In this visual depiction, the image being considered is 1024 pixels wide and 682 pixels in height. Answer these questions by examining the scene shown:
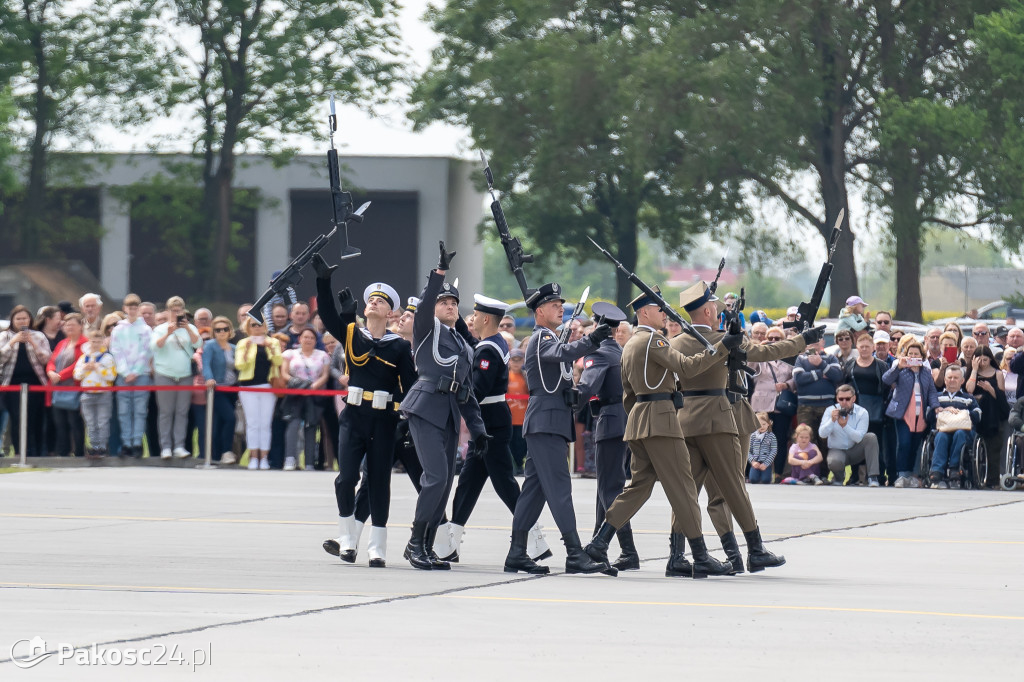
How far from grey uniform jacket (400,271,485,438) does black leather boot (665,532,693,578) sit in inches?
57.2

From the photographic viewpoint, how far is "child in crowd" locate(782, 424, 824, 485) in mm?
19822

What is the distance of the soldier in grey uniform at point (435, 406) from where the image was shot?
11414 millimetres

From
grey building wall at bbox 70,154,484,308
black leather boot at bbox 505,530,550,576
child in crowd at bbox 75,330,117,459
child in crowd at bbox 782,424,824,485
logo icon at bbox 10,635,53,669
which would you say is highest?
grey building wall at bbox 70,154,484,308

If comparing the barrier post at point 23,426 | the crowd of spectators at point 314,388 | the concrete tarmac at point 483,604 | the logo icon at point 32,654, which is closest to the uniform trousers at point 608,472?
the concrete tarmac at point 483,604

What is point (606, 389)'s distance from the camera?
12.0 metres

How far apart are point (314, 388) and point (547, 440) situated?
10.2 m

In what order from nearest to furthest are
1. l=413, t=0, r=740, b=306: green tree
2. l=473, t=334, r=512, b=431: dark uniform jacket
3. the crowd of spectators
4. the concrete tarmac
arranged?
1. the concrete tarmac
2. l=473, t=334, r=512, b=431: dark uniform jacket
3. the crowd of spectators
4. l=413, t=0, r=740, b=306: green tree

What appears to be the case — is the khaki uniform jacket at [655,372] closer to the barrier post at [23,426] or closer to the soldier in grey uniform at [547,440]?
the soldier in grey uniform at [547,440]

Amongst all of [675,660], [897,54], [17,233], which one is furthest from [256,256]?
[675,660]

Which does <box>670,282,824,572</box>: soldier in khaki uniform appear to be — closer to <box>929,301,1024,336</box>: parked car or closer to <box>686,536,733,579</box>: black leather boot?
<box>686,536,733,579</box>: black leather boot

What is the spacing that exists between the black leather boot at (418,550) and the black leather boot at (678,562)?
1581 millimetres

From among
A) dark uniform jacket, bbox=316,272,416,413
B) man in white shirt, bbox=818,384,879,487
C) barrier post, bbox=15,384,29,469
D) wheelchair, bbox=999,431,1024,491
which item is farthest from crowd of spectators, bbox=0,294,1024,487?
dark uniform jacket, bbox=316,272,416,413

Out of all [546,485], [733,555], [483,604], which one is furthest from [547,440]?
[483,604]

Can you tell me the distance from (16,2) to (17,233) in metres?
7.10
